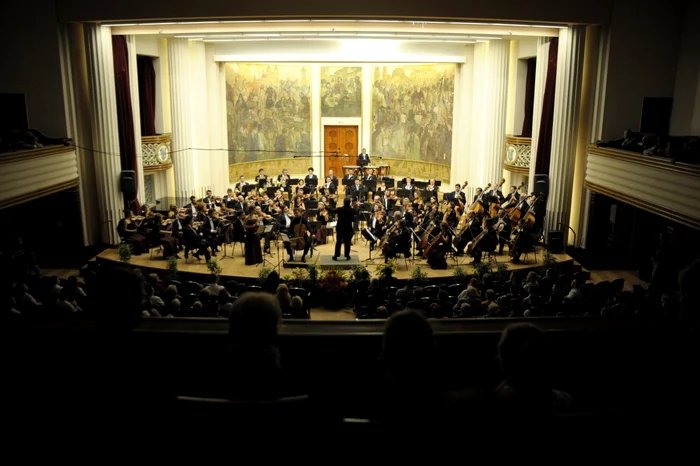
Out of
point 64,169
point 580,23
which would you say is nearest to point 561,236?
point 580,23

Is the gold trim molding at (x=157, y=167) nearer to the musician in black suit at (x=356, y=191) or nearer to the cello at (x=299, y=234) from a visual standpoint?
the musician in black suit at (x=356, y=191)

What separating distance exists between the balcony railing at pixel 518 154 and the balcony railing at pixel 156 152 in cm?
1122

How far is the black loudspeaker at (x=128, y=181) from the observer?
15.2m

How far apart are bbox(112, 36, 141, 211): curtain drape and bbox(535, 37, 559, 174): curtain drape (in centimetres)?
1116

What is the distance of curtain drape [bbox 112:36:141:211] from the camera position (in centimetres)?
1556

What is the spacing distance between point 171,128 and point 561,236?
12.9 meters

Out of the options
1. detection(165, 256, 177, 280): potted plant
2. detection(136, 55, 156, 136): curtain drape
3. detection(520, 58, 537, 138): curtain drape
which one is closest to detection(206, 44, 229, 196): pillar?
detection(136, 55, 156, 136): curtain drape

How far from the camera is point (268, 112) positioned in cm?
2306

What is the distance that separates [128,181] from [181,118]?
4.54m

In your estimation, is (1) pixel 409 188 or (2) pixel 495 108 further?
(2) pixel 495 108

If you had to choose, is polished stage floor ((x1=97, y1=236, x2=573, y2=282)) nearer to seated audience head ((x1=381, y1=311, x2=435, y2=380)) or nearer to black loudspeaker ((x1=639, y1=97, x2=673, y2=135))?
black loudspeaker ((x1=639, y1=97, x2=673, y2=135))

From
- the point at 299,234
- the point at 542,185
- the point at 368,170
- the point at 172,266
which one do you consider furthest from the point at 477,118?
the point at 172,266

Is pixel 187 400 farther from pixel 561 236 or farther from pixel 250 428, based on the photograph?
pixel 561 236

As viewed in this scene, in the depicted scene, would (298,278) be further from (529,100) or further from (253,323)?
(529,100)
